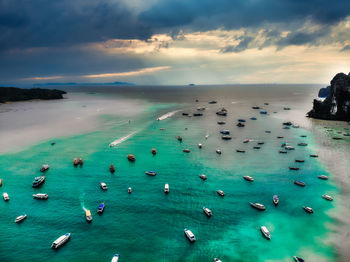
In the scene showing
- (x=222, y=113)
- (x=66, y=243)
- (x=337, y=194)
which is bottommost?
(x=66, y=243)

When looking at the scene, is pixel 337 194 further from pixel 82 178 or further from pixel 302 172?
pixel 82 178

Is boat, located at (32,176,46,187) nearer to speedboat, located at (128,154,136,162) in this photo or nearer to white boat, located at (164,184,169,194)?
speedboat, located at (128,154,136,162)

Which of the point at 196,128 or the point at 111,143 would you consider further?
the point at 196,128

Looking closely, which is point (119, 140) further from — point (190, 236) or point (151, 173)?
point (190, 236)

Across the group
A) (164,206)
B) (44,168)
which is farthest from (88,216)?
(44,168)

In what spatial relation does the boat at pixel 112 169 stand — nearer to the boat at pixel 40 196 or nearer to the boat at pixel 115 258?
the boat at pixel 40 196

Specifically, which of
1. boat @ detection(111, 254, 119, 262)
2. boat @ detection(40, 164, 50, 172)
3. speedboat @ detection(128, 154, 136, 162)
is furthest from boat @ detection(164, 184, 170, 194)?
boat @ detection(40, 164, 50, 172)

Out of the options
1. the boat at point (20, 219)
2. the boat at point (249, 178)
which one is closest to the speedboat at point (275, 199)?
the boat at point (249, 178)

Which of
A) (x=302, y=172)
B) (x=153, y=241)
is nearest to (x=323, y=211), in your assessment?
(x=302, y=172)
